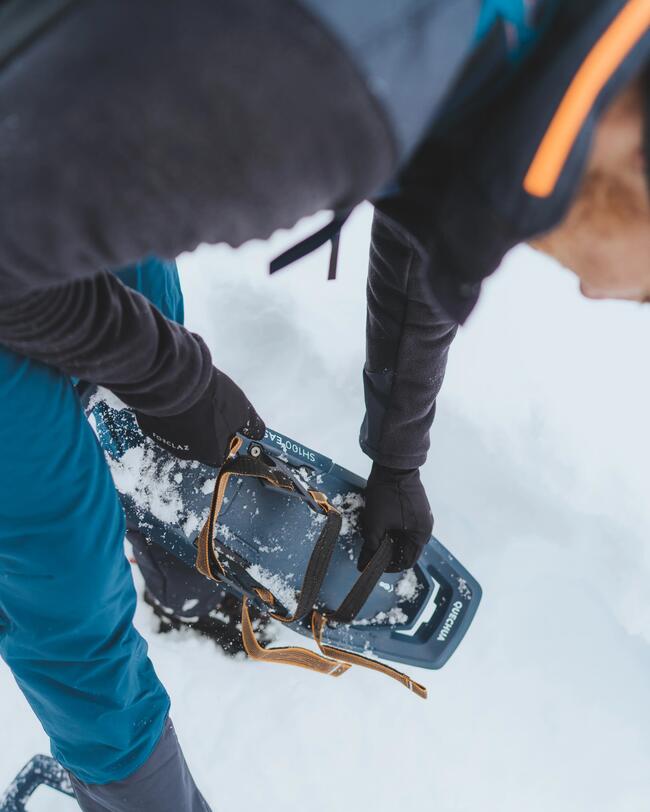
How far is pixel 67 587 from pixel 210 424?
27cm

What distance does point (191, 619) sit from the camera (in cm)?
134

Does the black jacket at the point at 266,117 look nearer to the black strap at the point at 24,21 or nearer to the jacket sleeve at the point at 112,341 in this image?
the black strap at the point at 24,21

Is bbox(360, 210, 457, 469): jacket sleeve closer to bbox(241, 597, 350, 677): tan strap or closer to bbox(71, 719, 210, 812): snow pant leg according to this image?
bbox(241, 597, 350, 677): tan strap

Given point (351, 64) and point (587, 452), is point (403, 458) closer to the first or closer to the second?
point (587, 452)

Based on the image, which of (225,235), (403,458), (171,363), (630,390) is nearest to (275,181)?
(225,235)

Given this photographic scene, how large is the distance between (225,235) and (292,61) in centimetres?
10

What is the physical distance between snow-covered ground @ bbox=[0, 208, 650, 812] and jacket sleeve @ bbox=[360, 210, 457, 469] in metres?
0.41

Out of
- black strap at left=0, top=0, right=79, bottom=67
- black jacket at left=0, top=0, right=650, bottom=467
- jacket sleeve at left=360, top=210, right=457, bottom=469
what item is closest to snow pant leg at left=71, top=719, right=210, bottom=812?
jacket sleeve at left=360, top=210, right=457, bottom=469

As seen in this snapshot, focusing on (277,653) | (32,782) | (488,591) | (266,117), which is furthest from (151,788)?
(266,117)

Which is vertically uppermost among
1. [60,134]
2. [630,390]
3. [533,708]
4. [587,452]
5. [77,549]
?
[630,390]

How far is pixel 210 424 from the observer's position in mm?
907

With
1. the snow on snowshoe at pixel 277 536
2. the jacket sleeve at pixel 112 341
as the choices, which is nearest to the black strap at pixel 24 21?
the jacket sleeve at pixel 112 341

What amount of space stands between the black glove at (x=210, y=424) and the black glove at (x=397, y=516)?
0.22m

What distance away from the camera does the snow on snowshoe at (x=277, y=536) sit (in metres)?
1.04
